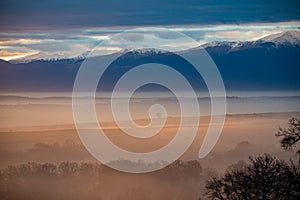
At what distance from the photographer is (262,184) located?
1561 cm

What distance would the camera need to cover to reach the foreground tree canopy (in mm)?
15195

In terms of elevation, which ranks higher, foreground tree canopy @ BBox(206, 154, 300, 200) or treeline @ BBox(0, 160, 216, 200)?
treeline @ BBox(0, 160, 216, 200)

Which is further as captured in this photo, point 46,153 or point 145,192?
point 46,153

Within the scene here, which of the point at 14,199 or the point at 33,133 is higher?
the point at 33,133

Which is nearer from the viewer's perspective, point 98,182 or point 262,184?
point 262,184

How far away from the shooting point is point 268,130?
1481 inches

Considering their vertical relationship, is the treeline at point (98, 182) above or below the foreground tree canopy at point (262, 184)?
above

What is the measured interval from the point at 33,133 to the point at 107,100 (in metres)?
5.87

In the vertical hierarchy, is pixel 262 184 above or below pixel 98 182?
below

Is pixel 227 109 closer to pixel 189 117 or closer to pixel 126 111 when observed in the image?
pixel 189 117

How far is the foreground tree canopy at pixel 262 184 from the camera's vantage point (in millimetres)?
15195

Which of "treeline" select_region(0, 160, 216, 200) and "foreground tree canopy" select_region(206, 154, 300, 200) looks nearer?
"foreground tree canopy" select_region(206, 154, 300, 200)

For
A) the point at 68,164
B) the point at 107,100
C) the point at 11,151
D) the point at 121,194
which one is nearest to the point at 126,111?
the point at 107,100

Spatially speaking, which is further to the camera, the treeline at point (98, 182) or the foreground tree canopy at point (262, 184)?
the treeline at point (98, 182)
